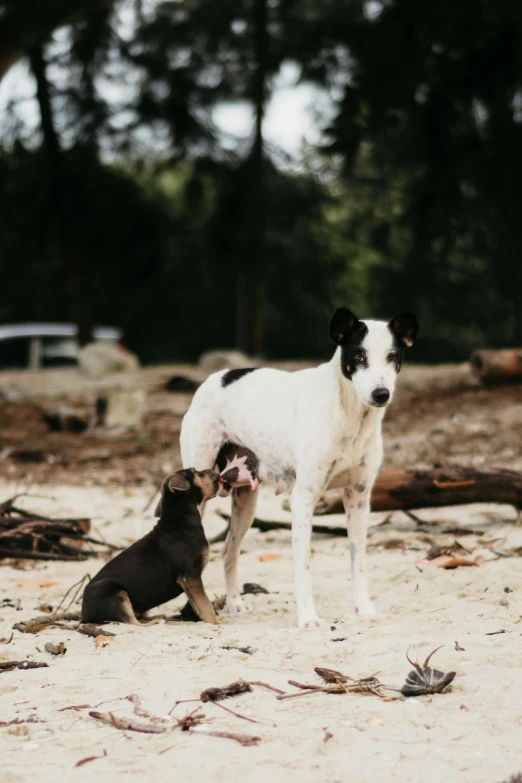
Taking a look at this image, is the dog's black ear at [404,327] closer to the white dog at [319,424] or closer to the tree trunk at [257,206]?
the white dog at [319,424]

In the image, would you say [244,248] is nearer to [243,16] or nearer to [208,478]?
[243,16]

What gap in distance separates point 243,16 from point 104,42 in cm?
358

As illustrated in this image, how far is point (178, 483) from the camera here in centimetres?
564

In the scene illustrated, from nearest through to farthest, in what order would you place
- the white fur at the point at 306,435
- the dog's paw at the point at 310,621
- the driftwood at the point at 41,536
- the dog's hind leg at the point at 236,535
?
the dog's paw at the point at 310,621, the white fur at the point at 306,435, the dog's hind leg at the point at 236,535, the driftwood at the point at 41,536

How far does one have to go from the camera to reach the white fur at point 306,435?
5.27 meters

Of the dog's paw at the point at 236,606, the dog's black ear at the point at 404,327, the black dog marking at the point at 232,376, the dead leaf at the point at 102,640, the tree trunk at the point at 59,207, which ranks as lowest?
the dog's paw at the point at 236,606

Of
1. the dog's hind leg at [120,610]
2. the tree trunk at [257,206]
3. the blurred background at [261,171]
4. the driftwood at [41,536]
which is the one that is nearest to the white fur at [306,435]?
the dog's hind leg at [120,610]

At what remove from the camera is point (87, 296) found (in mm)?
22984

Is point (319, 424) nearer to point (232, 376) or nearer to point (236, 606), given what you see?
point (232, 376)

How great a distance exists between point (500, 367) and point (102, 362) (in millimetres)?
9808

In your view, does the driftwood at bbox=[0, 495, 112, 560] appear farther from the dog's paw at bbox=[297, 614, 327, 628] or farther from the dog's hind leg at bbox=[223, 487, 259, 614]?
the dog's paw at bbox=[297, 614, 327, 628]

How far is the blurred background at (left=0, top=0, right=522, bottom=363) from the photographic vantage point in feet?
42.8

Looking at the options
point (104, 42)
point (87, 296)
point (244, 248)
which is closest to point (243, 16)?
point (104, 42)

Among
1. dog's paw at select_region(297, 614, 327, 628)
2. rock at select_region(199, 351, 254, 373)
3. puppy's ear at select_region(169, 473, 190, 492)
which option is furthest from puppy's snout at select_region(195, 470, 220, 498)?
rock at select_region(199, 351, 254, 373)
